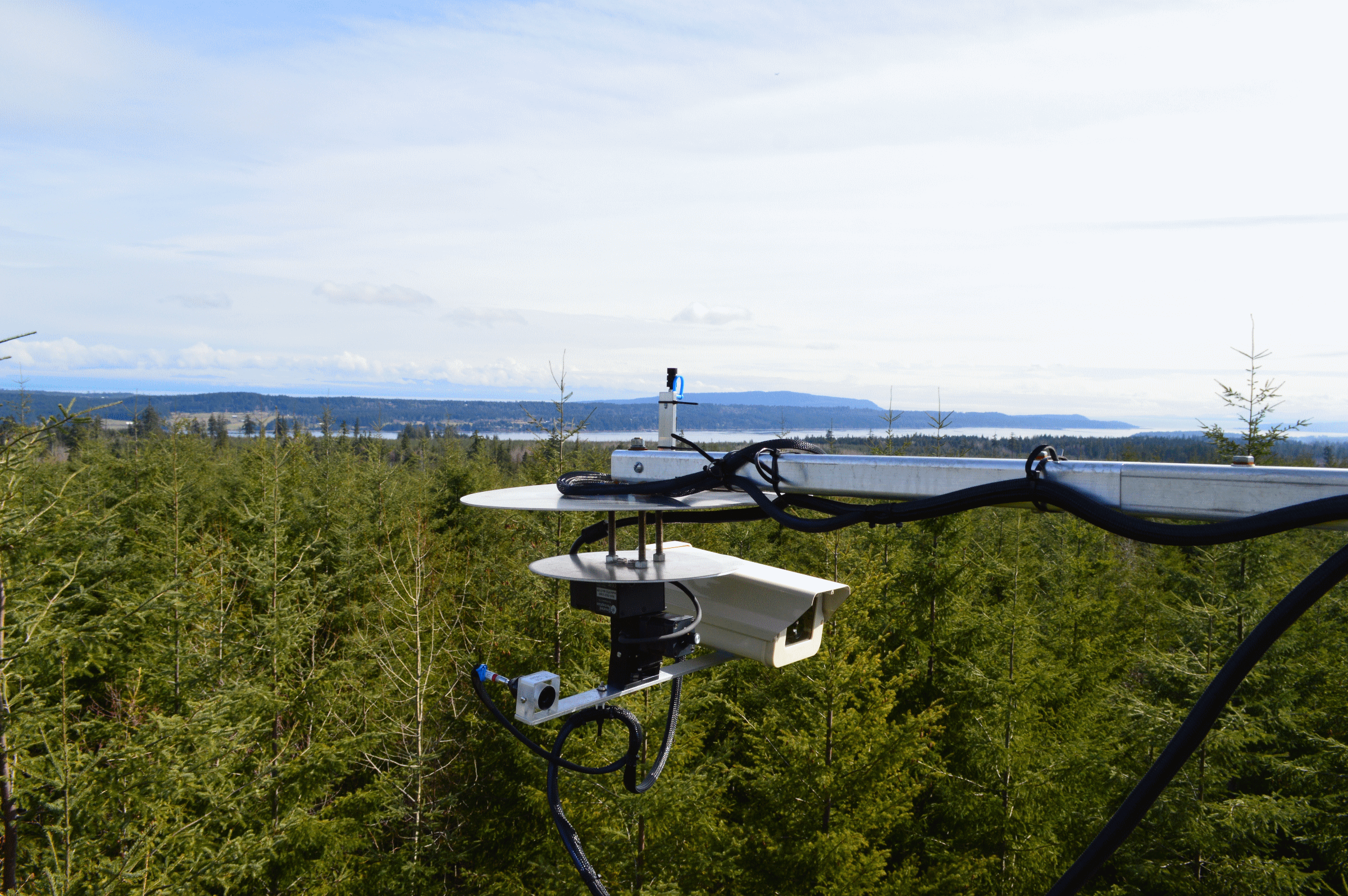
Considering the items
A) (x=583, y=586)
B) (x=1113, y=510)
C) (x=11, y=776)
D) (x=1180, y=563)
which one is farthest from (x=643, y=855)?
(x=1180, y=563)

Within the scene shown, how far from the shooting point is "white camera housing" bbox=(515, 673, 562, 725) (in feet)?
5.94

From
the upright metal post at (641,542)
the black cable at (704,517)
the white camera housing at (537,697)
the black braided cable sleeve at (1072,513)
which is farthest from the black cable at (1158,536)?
the white camera housing at (537,697)

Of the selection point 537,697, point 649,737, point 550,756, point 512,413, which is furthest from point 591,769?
point 512,413

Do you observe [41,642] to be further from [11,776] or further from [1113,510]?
[1113,510]

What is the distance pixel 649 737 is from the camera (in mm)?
10266

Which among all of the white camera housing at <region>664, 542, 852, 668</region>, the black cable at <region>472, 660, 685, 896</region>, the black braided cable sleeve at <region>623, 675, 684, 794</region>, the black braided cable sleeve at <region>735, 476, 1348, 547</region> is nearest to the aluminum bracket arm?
the black braided cable sleeve at <region>735, 476, 1348, 547</region>

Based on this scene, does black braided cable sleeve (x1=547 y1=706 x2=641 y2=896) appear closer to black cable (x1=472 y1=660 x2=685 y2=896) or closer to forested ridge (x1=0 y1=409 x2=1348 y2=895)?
black cable (x1=472 y1=660 x2=685 y2=896)

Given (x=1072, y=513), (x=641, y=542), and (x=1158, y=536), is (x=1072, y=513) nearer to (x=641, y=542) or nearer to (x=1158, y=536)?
(x=1158, y=536)

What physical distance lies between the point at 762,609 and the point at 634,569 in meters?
0.42

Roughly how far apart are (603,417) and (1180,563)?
15.8 m

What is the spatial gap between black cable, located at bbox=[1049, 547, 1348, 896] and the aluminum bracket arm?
0.10 m

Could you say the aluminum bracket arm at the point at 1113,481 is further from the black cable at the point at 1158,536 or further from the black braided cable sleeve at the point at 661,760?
the black braided cable sleeve at the point at 661,760

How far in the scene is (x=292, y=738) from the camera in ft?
39.9

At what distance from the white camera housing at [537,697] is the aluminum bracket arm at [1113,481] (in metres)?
0.68
